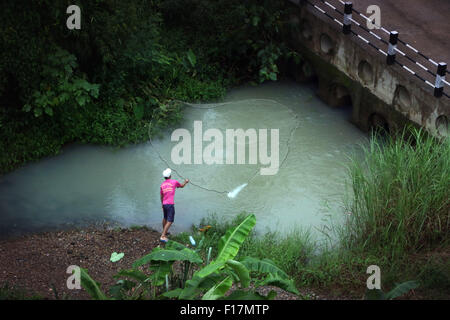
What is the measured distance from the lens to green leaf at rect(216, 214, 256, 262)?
8602 millimetres

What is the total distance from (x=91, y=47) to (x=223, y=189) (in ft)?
13.4

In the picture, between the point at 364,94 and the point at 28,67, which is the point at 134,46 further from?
the point at 364,94

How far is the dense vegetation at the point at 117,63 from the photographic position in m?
13.2

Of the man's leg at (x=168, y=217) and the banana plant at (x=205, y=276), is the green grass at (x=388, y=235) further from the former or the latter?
the banana plant at (x=205, y=276)

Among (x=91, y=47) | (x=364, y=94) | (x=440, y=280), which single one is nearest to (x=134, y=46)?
(x=91, y=47)

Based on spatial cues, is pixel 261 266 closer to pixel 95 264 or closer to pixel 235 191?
pixel 95 264

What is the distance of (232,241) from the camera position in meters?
8.77

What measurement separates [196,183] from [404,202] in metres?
Answer: 4.20

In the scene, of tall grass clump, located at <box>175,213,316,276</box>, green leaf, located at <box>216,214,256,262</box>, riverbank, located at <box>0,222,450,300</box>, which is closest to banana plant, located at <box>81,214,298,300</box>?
green leaf, located at <box>216,214,256,262</box>

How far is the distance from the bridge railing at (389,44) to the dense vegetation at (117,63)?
1.32 metres

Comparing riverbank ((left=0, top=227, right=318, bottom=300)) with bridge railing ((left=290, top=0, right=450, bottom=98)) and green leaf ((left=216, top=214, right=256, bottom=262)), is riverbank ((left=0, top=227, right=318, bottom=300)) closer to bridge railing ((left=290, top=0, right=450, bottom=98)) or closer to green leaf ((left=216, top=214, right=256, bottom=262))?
green leaf ((left=216, top=214, right=256, bottom=262))

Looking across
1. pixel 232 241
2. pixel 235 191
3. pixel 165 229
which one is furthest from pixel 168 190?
pixel 232 241

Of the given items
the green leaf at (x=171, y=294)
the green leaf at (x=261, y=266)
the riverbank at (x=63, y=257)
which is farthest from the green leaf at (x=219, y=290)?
the riverbank at (x=63, y=257)
